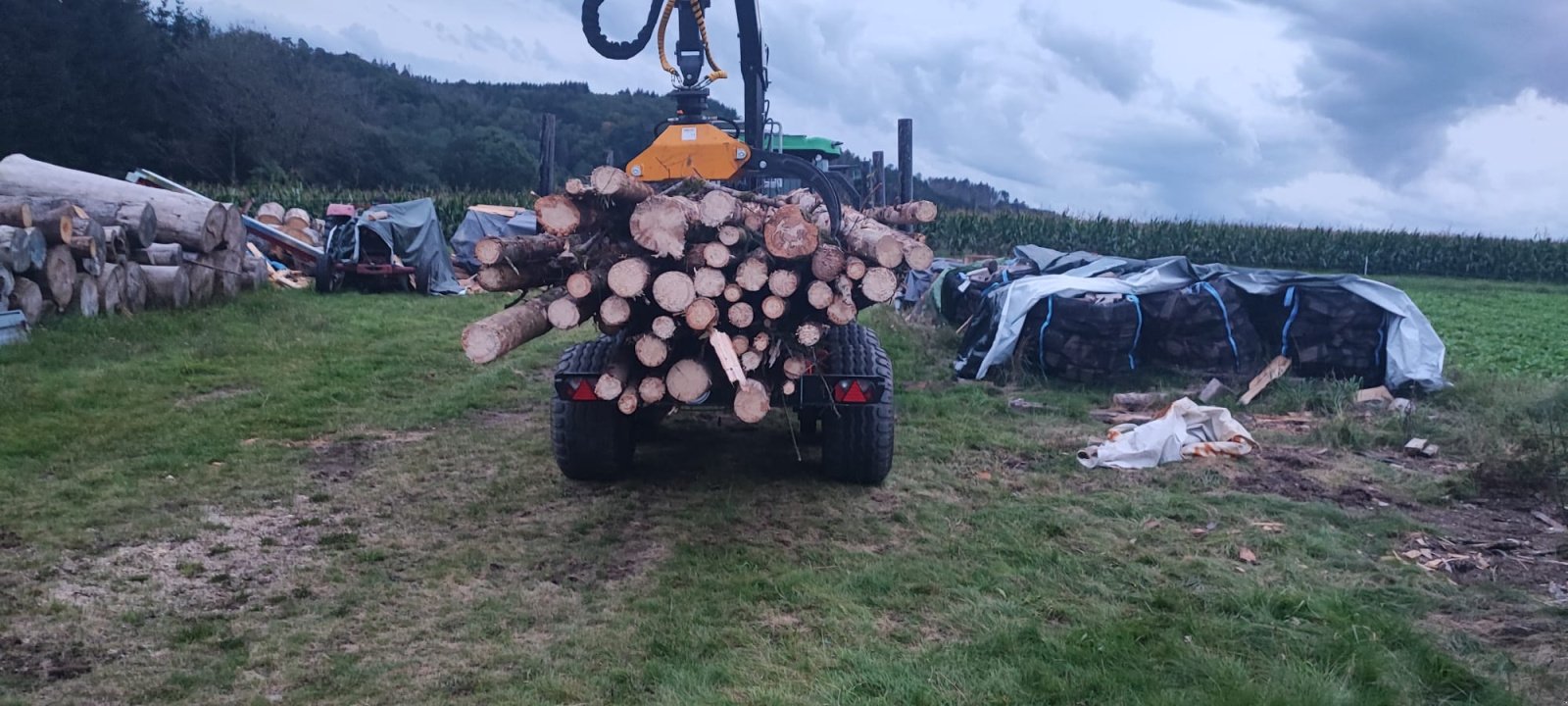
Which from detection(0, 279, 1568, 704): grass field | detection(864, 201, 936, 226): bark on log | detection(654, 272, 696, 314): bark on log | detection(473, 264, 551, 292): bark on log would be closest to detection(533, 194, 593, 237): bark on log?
detection(473, 264, 551, 292): bark on log

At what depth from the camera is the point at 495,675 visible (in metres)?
3.88

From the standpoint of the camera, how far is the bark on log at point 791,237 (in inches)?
203

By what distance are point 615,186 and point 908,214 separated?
324 cm

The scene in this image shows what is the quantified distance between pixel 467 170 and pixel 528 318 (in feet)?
143

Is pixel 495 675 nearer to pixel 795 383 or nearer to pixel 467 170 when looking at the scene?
pixel 795 383

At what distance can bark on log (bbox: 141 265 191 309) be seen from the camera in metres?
13.0

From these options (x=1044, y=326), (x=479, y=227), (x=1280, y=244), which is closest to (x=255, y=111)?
(x=479, y=227)

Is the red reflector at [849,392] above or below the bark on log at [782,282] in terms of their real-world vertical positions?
below

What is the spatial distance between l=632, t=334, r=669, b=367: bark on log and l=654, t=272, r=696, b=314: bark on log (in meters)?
0.23

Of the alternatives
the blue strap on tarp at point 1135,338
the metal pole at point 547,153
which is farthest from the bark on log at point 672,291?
the metal pole at point 547,153

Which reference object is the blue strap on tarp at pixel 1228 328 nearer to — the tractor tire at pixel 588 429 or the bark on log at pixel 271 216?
the tractor tire at pixel 588 429

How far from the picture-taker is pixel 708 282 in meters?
5.07

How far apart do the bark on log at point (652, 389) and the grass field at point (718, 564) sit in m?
0.77

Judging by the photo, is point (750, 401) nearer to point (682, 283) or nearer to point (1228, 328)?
point (682, 283)
